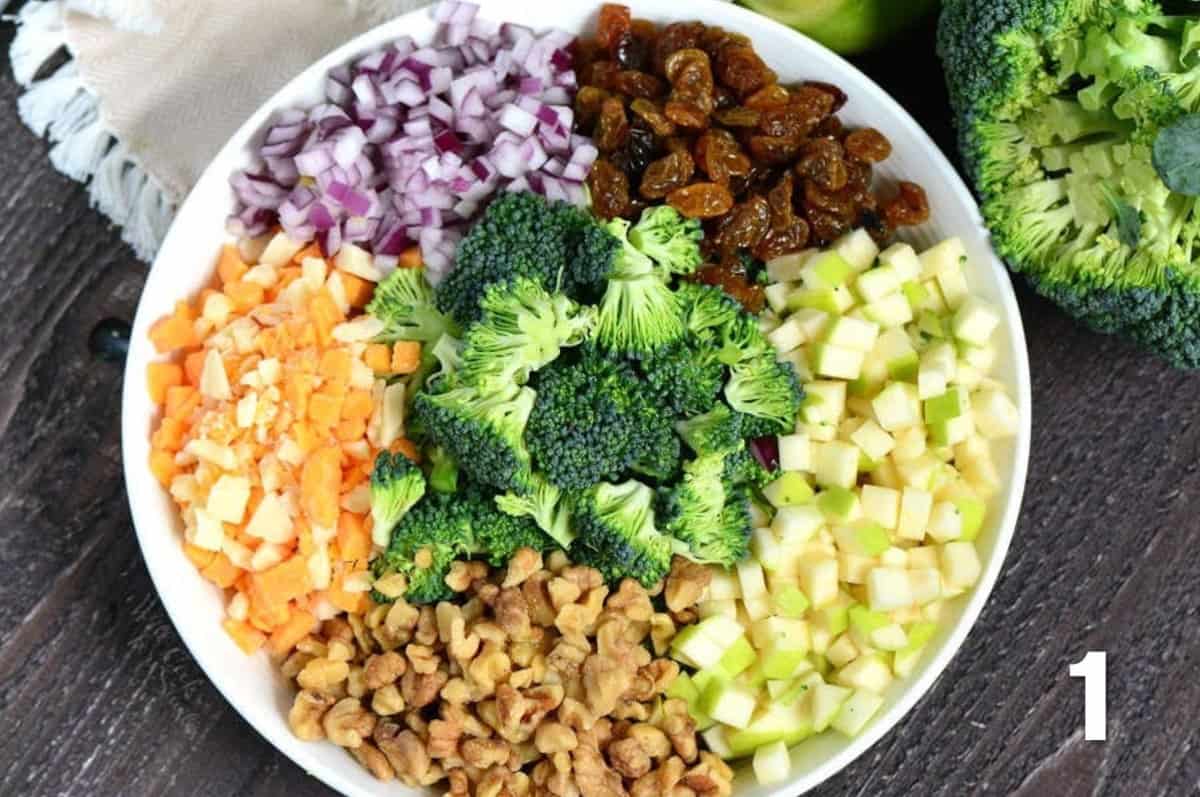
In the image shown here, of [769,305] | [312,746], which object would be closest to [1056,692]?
[769,305]

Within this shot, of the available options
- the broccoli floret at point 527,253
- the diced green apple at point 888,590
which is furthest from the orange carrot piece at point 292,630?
the diced green apple at point 888,590

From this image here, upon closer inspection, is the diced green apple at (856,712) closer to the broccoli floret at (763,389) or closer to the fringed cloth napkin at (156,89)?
the broccoli floret at (763,389)

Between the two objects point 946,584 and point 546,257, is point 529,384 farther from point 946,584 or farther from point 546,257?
point 946,584

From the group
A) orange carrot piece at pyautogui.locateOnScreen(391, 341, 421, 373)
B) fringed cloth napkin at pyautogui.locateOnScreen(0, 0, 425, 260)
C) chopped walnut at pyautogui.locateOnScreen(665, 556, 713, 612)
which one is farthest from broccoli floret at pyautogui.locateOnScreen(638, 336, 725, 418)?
fringed cloth napkin at pyautogui.locateOnScreen(0, 0, 425, 260)

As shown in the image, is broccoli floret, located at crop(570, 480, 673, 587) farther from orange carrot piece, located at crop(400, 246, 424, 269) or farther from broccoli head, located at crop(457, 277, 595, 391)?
orange carrot piece, located at crop(400, 246, 424, 269)

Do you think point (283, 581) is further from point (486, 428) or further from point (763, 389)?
point (763, 389)

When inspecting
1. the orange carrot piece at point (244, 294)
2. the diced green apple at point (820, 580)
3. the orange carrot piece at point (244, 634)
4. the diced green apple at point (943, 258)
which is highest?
the orange carrot piece at point (244, 294)

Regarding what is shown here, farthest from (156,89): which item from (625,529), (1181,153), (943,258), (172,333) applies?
(1181,153)
